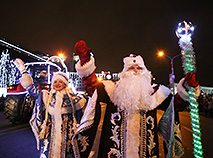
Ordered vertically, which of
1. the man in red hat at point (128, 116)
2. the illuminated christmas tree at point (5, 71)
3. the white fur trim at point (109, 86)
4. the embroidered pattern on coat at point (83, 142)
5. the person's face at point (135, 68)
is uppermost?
the illuminated christmas tree at point (5, 71)

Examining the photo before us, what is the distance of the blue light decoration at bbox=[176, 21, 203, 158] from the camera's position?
200 cm

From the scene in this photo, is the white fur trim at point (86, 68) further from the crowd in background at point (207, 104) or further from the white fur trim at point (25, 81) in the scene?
the crowd in background at point (207, 104)

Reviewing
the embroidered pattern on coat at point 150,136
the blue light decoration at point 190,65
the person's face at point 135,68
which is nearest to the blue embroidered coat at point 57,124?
the person's face at point 135,68

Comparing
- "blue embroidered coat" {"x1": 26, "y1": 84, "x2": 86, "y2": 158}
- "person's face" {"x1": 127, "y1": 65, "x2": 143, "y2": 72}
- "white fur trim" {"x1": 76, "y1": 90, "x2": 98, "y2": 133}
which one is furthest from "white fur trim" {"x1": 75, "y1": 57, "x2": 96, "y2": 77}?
"blue embroidered coat" {"x1": 26, "y1": 84, "x2": 86, "y2": 158}

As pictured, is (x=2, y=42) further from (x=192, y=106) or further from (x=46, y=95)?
(x=192, y=106)

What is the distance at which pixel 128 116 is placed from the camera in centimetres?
218

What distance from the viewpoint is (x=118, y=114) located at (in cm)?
222

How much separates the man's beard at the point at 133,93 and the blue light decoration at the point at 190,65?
0.52m

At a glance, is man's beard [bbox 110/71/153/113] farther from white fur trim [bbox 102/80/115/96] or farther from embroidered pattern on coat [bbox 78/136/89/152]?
embroidered pattern on coat [bbox 78/136/89/152]

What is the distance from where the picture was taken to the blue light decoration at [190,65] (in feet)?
6.56

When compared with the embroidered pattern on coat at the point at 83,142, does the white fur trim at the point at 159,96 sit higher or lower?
higher

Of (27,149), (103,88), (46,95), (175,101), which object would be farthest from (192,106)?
(27,149)

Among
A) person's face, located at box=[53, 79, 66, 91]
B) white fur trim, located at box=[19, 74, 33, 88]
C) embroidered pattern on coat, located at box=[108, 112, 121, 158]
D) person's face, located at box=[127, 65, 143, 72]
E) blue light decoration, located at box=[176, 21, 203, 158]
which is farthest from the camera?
person's face, located at box=[53, 79, 66, 91]

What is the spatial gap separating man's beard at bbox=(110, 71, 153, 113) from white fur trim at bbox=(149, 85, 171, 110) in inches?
2.5
